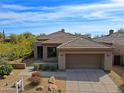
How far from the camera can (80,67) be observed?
1200 inches

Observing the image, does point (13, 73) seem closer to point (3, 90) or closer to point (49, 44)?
point (3, 90)

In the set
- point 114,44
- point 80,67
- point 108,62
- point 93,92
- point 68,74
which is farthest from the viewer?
point 114,44

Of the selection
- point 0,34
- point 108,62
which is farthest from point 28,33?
point 108,62

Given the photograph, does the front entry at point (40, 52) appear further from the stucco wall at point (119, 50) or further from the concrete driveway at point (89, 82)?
the stucco wall at point (119, 50)

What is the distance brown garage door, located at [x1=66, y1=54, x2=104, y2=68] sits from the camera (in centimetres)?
3031

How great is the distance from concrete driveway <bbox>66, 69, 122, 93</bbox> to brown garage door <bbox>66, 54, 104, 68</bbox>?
1653 mm

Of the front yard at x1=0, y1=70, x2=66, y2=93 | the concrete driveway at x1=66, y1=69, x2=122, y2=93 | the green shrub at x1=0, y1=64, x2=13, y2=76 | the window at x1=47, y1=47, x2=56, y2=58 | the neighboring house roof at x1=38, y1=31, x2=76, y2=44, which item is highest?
the neighboring house roof at x1=38, y1=31, x2=76, y2=44

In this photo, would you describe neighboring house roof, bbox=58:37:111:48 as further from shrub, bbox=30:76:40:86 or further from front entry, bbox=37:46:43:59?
front entry, bbox=37:46:43:59

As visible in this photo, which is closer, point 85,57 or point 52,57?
point 85,57

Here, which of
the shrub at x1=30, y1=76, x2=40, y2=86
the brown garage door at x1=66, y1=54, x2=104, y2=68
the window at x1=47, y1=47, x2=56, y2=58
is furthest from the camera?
the window at x1=47, y1=47, x2=56, y2=58

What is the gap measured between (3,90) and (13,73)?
23.1 feet

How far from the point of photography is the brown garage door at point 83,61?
30.3m

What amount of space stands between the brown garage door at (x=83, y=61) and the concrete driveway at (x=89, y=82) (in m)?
1.65

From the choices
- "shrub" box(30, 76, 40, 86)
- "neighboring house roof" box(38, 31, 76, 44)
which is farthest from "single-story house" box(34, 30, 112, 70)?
"shrub" box(30, 76, 40, 86)
